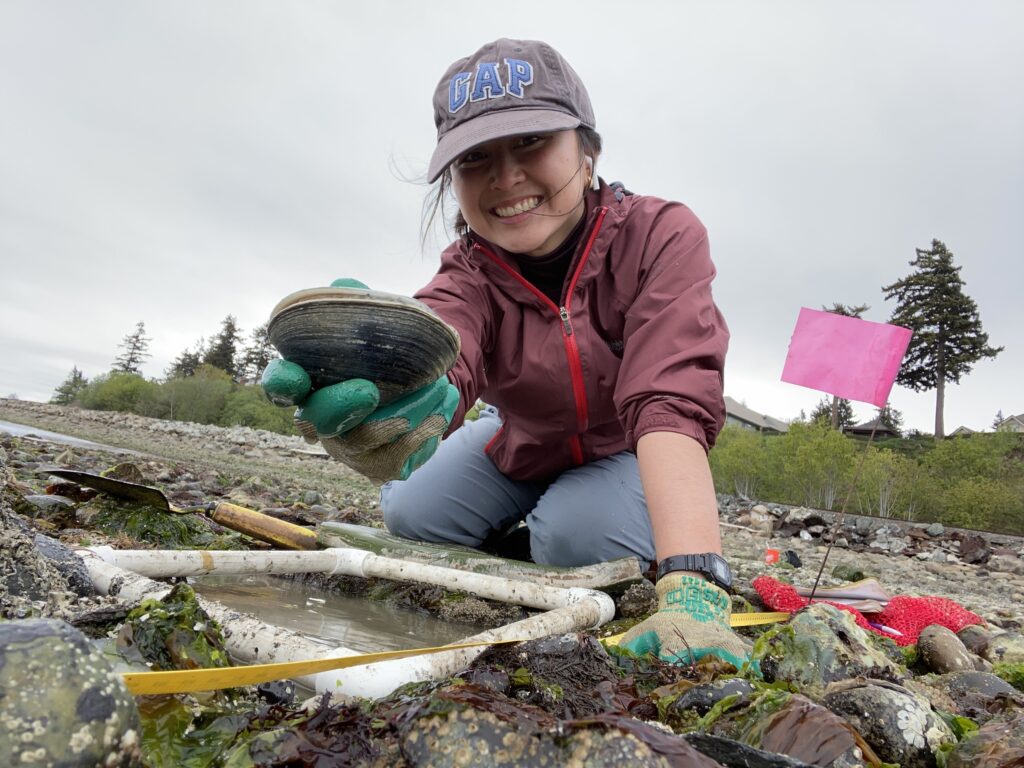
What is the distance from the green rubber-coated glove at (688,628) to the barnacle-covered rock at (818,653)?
103 mm

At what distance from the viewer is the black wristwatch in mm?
2175

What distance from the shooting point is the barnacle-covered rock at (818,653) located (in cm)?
170

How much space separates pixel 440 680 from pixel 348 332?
2.72 feet

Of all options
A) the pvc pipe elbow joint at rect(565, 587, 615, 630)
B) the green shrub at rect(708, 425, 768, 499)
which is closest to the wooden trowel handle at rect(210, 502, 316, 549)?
the pvc pipe elbow joint at rect(565, 587, 615, 630)

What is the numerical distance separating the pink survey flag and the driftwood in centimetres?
132

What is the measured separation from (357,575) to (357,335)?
1735 millimetres

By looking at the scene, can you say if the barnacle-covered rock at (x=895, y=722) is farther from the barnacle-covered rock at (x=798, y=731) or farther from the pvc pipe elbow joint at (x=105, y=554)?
the pvc pipe elbow joint at (x=105, y=554)

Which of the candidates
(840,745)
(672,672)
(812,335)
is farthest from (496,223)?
(840,745)

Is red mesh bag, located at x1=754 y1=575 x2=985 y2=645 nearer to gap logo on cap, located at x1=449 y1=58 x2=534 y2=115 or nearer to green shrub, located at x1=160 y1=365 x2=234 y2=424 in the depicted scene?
gap logo on cap, located at x1=449 y1=58 x2=534 y2=115

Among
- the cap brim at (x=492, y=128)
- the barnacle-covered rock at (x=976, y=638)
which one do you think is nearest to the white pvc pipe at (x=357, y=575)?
the barnacle-covered rock at (x=976, y=638)

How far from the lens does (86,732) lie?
0.78 metres

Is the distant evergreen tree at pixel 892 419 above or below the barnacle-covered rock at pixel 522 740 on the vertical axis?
above

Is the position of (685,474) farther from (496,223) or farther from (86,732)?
(86,732)

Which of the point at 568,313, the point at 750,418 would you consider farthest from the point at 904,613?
the point at 750,418
